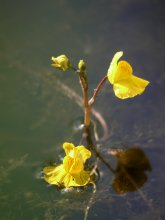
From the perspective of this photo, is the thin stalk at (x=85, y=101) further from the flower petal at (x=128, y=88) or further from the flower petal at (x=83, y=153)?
the flower petal at (x=83, y=153)

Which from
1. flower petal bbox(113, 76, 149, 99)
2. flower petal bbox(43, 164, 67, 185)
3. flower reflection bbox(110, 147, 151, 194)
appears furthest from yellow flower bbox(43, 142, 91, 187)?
flower petal bbox(113, 76, 149, 99)

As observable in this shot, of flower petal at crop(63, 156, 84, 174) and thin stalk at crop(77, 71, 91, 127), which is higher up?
thin stalk at crop(77, 71, 91, 127)

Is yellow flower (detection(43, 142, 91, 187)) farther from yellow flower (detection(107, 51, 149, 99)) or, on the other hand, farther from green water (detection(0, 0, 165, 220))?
yellow flower (detection(107, 51, 149, 99))

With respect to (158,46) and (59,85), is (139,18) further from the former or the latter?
(59,85)

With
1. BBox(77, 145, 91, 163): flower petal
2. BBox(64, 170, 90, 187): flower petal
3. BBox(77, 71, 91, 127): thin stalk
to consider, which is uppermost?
BBox(77, 71, 91, 127): thin stalk

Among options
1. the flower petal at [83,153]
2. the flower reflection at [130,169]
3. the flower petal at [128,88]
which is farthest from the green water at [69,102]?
the flower petal at [128,88]

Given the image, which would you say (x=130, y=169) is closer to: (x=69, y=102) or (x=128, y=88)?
(x=128, y=88)
